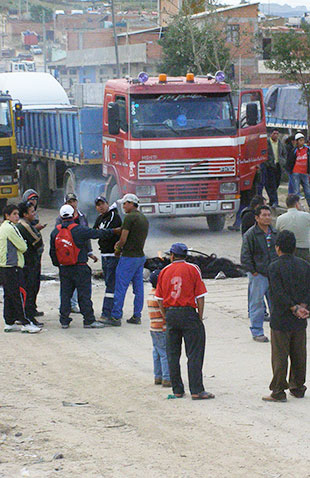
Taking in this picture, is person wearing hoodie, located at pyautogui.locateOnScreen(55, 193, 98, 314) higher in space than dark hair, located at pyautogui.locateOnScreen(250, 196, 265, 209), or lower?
lower

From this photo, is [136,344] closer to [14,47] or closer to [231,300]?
[231,300]

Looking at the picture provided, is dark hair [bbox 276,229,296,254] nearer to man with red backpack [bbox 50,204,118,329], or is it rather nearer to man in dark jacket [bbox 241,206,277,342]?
man in dark jacket [bbox 241,206,277,342]

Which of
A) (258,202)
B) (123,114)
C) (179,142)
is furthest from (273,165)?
(258,202)

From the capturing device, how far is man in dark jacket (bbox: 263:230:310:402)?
310 inches

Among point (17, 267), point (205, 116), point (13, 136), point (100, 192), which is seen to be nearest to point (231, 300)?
point (17, 267)

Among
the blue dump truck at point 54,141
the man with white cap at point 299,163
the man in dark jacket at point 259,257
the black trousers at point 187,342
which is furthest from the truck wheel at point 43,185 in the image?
the black trousers at point 187,342

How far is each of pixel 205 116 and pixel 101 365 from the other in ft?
31.1

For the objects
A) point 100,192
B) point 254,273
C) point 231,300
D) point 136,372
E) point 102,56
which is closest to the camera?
point 136,372

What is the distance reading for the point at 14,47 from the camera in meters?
119

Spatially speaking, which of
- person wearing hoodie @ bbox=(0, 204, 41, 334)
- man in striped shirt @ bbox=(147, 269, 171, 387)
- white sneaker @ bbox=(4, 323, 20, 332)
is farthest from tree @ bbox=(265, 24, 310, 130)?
man in striped shirt @ bbox=(147, 269, 171, 387)

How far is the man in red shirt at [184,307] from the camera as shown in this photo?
7.87 m

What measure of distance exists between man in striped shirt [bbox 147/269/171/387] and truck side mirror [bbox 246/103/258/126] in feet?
33.9

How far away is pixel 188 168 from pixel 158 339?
9.95 m

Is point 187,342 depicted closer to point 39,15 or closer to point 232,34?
point 232,34
